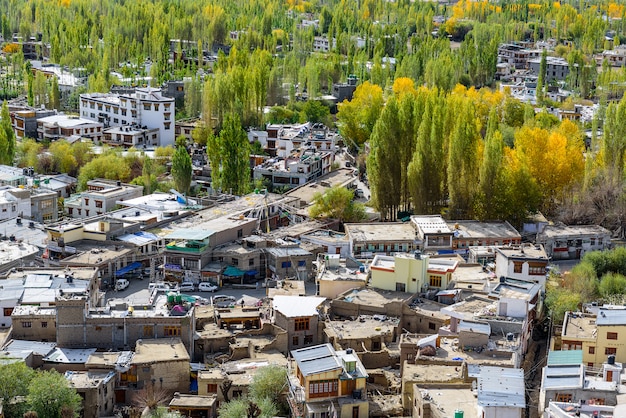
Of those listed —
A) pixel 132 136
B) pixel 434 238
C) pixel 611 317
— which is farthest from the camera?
pixel 132 136

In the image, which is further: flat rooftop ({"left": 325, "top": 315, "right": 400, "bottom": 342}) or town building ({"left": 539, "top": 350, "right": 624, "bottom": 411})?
flat rooftop ({"left": 325, "top": 315, "right": 400, "bottom": 342})

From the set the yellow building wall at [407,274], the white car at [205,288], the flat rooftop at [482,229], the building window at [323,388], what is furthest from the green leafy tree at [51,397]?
the flat rooftop at [482,229]

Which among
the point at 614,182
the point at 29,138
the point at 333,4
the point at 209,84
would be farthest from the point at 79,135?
the point at 333,4

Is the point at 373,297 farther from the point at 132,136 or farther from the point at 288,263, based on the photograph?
the point at 132,136

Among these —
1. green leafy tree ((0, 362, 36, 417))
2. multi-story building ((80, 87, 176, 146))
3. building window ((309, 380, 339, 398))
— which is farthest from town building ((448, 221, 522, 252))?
multi-story building ((80, 87, 176, 146))

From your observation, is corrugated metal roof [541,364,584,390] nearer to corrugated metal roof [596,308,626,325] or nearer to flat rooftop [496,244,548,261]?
corrugated metal roof [596,308,626,325]

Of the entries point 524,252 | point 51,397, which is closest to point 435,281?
point 524,252

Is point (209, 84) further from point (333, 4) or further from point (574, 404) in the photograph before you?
point (333, 4)
